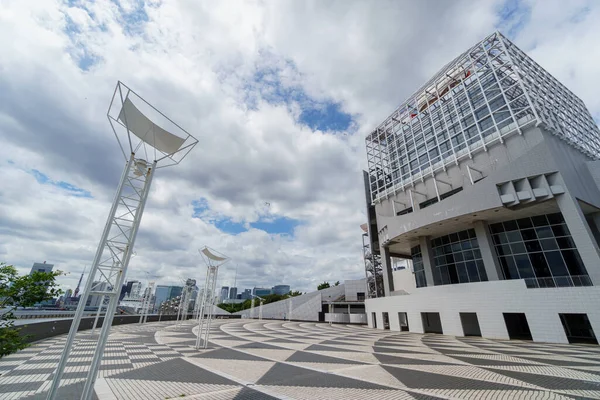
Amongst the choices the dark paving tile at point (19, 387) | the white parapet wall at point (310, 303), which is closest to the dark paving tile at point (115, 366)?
the dark paving tile at point (19, 387)

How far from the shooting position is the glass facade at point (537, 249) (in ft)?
79.2

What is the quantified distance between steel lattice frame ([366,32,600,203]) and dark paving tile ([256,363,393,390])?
3179cm

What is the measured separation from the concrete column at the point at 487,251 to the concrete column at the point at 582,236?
691cm

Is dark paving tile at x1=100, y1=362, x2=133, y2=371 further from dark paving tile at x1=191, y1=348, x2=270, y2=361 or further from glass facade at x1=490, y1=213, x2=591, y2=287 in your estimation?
glass facade at x1=490, y1=213, x2=591, y2=287

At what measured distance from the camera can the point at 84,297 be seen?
4969 millimetres

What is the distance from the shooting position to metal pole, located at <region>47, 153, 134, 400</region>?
445 cm

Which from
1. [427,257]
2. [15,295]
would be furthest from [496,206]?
[15,295]

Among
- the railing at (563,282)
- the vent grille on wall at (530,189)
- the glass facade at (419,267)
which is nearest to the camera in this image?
the railing at (563,282)

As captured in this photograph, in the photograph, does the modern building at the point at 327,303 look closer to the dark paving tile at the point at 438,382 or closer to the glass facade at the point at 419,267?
the glass facade at the point at 419,267

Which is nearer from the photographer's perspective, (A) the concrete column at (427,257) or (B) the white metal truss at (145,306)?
(B) the white metal truss at (145,306)

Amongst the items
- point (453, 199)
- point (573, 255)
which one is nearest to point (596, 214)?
point (573, 255)

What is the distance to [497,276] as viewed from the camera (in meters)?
25.5

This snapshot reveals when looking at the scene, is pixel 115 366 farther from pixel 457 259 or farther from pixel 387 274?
pixel 387 274

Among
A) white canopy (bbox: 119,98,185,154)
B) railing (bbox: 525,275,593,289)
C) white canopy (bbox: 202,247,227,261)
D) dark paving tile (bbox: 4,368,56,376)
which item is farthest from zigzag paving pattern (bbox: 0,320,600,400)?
railing (bbox: 525,275,593,289)
